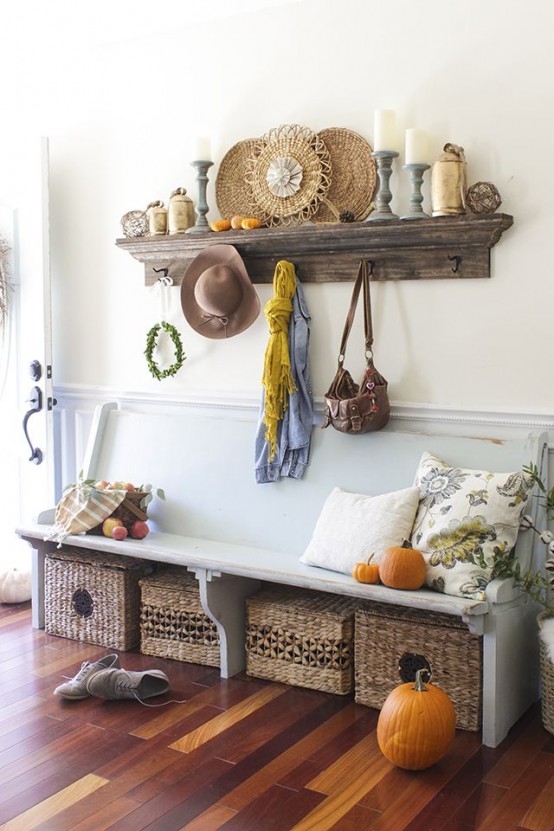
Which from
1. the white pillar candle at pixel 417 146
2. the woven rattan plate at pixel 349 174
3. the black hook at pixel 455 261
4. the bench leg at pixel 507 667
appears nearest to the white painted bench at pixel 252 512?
the bench leg at pixel 507 667

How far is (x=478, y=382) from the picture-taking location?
343 centimetres

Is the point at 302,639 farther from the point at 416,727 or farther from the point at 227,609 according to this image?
the point at 416,727

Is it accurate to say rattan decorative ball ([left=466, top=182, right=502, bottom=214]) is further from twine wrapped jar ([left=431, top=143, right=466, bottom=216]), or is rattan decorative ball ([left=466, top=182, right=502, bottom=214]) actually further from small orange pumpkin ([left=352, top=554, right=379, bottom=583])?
small orange pumpkin ([left=352, top=554, right=379, bottom=583])

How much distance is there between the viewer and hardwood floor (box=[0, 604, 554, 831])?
2.47 meters

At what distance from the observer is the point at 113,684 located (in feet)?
10.5

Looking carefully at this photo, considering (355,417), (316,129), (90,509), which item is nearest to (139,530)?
(90,509)

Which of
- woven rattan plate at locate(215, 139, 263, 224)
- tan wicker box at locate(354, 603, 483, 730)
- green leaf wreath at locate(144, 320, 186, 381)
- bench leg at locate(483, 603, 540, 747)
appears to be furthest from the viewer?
green leaf wreath at locate(144, 320, 186, 381)

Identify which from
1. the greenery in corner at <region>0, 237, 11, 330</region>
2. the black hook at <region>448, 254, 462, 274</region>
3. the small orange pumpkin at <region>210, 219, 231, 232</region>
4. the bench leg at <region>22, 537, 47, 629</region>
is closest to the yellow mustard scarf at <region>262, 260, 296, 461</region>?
the small orange pumpkin at <region>210, 219, 231, 232</region>

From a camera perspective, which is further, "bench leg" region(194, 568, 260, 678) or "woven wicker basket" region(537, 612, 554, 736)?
"bench leg" region(194, 568, 260, 678)

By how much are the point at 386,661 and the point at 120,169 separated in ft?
8.43

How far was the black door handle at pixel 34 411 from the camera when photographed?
4324 millimetres

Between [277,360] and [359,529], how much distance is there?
0.80 metres

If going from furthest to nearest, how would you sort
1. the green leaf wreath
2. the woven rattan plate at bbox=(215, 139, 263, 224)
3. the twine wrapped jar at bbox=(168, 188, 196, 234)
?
1. the green leaf wreath
2. the twine wrapped jar at bbox=(168, 188, 196, 234)
3. the woven rattan plate at bbox=(215, 139, 263, 224)

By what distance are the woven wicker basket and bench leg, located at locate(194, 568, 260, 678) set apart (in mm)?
1141
